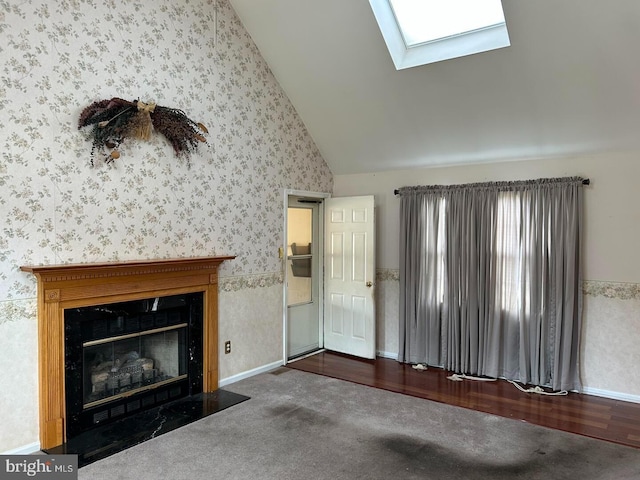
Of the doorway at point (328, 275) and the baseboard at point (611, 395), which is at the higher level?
the doorway at point (328, 275)

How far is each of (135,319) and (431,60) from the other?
3.30 meters

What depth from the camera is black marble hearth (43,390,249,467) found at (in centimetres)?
310

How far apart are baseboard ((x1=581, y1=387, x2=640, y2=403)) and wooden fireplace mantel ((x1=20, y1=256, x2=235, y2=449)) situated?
12.3 feet

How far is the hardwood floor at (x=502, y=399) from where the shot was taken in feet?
11.7

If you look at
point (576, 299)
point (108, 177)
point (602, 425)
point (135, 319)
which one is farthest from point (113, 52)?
point (602, 425)

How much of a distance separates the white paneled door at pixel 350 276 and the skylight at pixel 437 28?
5.83ft

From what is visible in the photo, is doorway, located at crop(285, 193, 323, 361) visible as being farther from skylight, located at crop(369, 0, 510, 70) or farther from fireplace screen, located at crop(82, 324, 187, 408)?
skylight, located at crop(369, 0, 510, 70)

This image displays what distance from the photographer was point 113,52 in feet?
11.6

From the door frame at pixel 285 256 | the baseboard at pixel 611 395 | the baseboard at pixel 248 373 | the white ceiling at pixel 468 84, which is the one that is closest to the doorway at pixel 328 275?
the door frame at pixel 285 256

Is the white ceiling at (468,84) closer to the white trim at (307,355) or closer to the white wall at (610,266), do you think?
the white wall at (610,266)

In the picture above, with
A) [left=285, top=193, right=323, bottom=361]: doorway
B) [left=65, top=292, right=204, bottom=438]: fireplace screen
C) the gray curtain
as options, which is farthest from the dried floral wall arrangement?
the gray curtain

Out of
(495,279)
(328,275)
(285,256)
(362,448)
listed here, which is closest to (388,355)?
(328,275)

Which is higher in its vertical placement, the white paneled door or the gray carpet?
the white paneled door

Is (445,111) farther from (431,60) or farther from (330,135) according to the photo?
(330,135)
